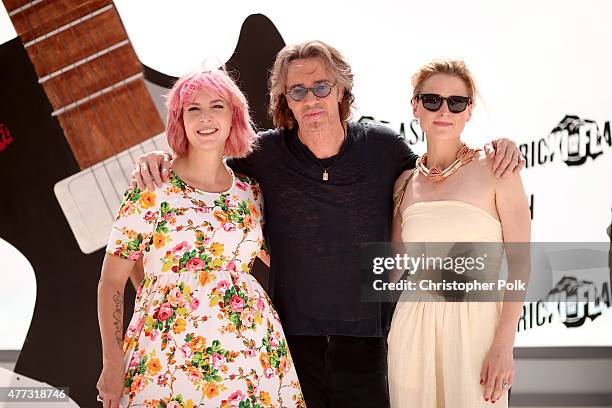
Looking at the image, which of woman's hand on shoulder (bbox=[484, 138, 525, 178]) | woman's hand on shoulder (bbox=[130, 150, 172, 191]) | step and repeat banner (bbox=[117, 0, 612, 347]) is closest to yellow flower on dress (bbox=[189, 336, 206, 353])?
woman's hand on shoulder (bbox=[130, 150, 172, 191])

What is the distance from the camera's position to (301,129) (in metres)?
2.42

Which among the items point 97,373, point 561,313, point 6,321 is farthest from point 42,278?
point 561,313

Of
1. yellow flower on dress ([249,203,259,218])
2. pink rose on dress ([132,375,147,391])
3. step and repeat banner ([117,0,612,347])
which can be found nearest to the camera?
pink rose on dress ([132,375,147,391])

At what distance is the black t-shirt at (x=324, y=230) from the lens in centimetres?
234

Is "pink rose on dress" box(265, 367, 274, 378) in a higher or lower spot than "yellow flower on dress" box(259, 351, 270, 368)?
lower

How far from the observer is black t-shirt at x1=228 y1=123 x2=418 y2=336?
2.34 meters

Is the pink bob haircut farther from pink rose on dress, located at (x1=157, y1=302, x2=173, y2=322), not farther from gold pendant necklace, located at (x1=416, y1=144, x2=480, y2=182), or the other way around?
gold pendant necklace, located at (x1=416, y1=144, x2=480, y2=182)

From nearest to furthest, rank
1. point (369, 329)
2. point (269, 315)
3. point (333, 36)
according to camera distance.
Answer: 1. point (269, 315)
2. point (369, 329)
3. point (333, 36)

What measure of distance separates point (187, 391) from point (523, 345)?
1959mm

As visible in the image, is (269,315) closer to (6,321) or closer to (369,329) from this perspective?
(369,329)

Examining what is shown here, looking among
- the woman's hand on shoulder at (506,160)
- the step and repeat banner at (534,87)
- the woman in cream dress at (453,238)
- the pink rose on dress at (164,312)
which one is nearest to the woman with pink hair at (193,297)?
the pink rose on dress at (164,312)

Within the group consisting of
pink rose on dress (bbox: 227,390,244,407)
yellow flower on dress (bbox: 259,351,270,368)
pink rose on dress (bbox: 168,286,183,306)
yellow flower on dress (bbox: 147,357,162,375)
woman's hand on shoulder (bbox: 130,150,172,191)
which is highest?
woman's hand on shoulder (bbox: 130,150,172,191)

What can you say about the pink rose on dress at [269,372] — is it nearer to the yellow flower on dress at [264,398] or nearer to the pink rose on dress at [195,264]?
the yellow flower on dress at [264,398]

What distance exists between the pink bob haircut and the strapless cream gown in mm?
591
